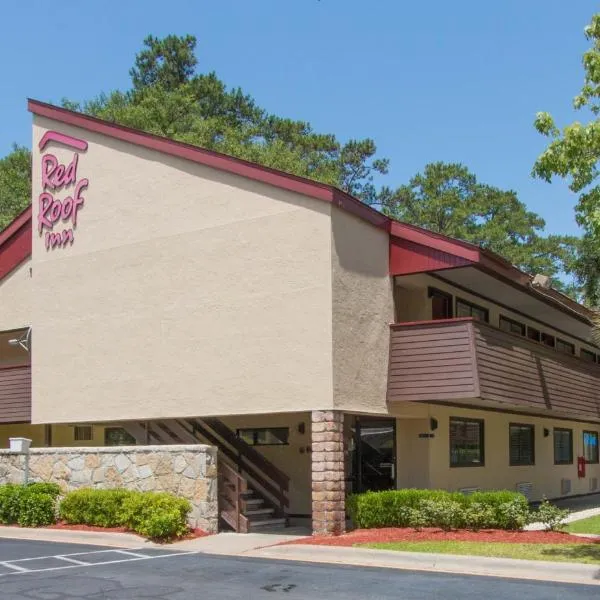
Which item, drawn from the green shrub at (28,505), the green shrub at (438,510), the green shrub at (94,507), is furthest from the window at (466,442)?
the green shrub at (28,505)

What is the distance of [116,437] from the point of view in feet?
80.1

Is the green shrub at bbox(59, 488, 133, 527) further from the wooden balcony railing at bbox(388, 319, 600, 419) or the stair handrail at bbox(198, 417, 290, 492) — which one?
the wooden balcony railing at bbox(388, 319, 600, 419)

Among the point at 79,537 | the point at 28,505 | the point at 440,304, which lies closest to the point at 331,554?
the point at 79,537

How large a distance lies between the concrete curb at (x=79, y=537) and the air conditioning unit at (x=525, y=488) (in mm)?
12320

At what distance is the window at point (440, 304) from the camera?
21281 mm

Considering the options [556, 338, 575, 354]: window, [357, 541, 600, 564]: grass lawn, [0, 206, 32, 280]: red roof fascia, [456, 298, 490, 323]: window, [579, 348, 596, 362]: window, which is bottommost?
[357, 541, 600, 564]: grass lawn

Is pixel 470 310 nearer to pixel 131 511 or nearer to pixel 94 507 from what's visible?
pixel 131 511

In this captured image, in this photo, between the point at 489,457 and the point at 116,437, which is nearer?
the point at 489,457

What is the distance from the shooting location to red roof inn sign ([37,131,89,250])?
21406mm

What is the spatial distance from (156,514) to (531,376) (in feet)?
29.9

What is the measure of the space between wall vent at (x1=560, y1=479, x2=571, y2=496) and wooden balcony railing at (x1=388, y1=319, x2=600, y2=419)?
9.52 meters

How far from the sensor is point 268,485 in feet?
65.0

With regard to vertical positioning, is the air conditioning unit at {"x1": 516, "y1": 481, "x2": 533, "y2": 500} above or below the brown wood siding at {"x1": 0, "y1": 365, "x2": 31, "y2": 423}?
below

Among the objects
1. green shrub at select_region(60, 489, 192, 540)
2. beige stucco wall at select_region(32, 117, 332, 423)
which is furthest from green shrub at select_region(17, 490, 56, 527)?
beige stucco wall at select_region(32, 117, 332, 423)
